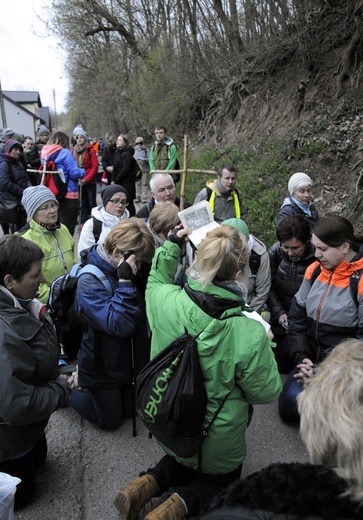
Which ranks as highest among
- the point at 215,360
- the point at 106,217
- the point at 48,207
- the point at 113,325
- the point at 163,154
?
the point at 163,154

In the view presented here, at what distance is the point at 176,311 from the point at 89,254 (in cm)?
118

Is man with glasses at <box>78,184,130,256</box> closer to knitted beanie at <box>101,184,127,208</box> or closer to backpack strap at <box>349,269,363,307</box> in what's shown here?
knitted beanie at <box>101,184,127,208</box>

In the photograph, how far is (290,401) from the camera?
10.9 ft

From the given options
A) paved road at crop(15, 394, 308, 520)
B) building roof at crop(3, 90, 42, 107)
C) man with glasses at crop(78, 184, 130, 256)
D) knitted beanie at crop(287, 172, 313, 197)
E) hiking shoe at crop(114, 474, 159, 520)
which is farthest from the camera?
building roof at crop(3, 90, 42, 107)

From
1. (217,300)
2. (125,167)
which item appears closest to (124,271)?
(217,300)

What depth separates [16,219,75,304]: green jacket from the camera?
3.86 metres

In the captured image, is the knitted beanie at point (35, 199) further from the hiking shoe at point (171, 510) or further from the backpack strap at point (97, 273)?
the hiking shoe at point (171, 510)

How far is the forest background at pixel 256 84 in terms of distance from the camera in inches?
314

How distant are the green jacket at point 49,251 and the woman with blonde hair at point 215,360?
5.68ft

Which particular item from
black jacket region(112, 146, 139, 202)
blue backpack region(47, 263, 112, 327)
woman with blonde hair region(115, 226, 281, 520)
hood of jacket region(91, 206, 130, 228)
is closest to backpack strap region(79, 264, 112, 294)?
blue backpack region(47, 263, 112, 327)

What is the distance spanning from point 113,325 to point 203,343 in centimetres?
92

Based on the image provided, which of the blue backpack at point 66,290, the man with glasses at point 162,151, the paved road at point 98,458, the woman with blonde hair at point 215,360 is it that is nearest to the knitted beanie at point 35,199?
the blue backpack at point 66,290

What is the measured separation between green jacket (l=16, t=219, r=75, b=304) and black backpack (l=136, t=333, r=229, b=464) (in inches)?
74.3

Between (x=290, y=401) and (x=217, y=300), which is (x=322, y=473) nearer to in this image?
(x=217, y=300)
